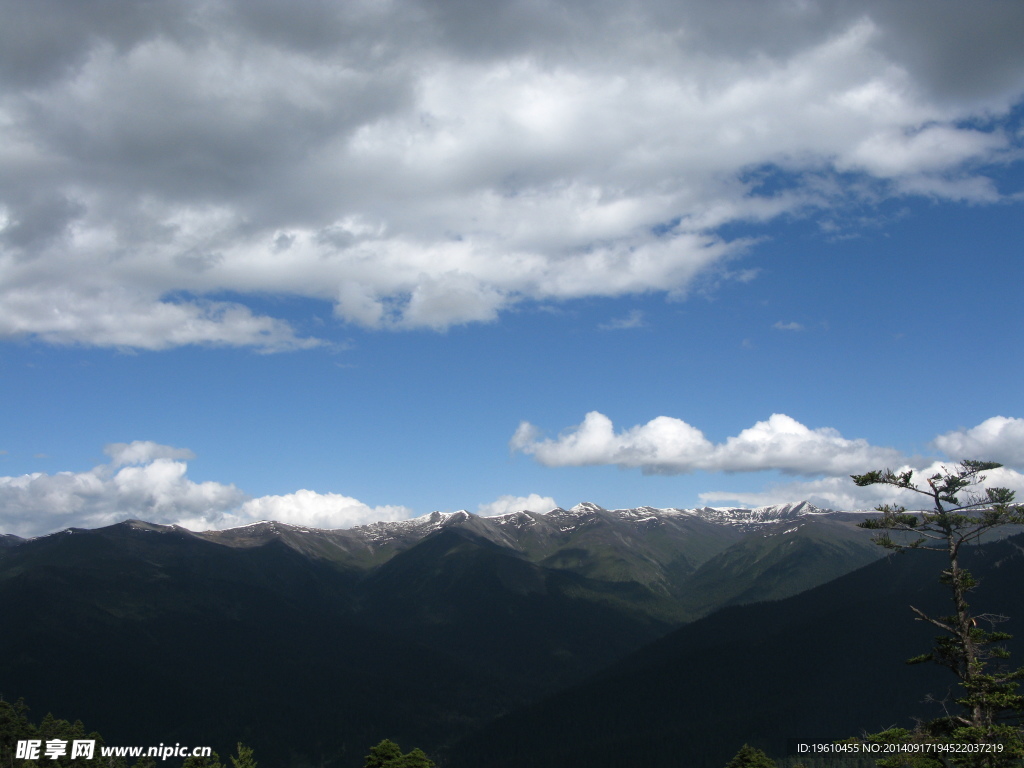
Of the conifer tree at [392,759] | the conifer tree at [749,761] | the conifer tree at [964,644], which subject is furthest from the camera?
the conifer tree at [749,761]

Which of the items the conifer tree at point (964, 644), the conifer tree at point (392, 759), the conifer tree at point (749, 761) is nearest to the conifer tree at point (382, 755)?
the conifer tree at point (392, 759)

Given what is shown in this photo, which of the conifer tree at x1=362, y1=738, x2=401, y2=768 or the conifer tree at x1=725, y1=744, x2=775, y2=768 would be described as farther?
the conifer tree at x1=725, y1=744, x2=775, y2=768

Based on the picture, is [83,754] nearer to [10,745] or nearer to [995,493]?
[10,745]

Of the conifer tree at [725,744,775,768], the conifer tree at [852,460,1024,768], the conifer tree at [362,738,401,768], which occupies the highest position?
the conifer tree at [852,460,1024,768]

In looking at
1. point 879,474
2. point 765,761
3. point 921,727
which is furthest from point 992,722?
point 765,761

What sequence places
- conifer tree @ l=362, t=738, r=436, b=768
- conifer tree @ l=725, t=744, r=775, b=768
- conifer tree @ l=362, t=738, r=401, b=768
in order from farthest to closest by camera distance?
1. conifer tree @ l=725, t=744, r=775, b=768
2. conifer tree @ l=362, t=738, r=401, b=768
3. conifer tree @ l=362, t=738, r=436, b=768

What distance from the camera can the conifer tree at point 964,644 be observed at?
31.5m

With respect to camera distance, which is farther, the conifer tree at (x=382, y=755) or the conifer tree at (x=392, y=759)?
the conifer tree at (x=382, y=755)

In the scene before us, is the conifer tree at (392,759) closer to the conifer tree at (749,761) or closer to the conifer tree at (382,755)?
the conifer tree at (382,755)

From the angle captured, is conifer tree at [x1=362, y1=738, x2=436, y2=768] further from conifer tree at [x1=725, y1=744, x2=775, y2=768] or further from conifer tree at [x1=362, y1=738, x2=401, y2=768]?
conifer tree at [x1=725, y1=744, x2=775, y2=768]

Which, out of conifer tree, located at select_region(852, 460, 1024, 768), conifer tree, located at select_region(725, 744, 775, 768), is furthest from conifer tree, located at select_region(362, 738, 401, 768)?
conifer tree, located at select_region(852, 460, 1024, 768)

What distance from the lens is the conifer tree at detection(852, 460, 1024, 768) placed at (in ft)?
103

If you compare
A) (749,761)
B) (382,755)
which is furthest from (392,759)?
(749,761)

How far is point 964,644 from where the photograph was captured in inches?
1332
